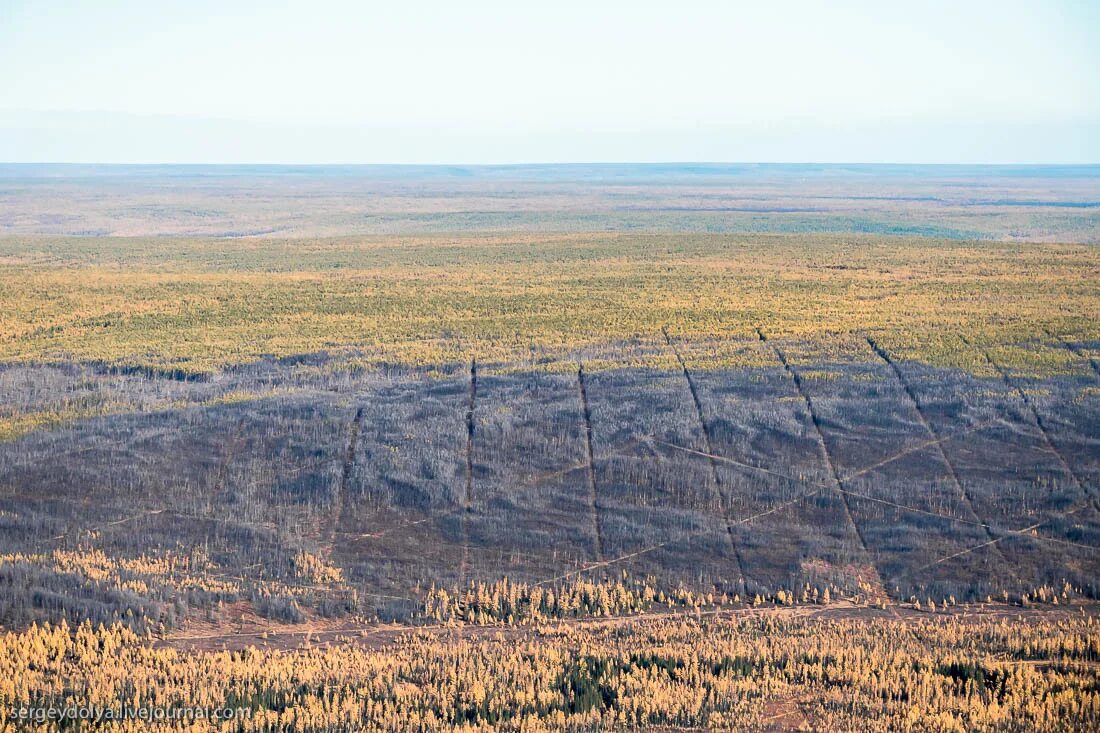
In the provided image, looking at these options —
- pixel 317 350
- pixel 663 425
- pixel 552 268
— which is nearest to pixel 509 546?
pixel 663 425

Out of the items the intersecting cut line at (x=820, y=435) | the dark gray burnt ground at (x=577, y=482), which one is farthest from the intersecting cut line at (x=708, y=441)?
the intersecting cut line at (x=820, y=435)

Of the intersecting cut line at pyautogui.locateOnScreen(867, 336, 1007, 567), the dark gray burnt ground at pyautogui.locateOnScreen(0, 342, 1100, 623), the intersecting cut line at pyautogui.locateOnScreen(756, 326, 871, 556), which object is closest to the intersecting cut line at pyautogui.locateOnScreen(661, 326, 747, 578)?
the dark gray burnt ground at pyautogui.locateOnScreen(0, 342, 1100, 623)

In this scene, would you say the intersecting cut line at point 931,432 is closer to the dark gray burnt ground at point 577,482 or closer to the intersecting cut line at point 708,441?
the dark gray burnt ground at point 577,482

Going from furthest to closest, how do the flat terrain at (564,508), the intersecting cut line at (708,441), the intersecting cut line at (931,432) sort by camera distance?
the intersecting cut line at (931,432) → the intersecting cut line at (708,441) → the flat terrain at (564,508)

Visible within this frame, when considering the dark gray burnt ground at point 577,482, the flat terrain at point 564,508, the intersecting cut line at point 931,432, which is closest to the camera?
the flat terrain at point 564,508

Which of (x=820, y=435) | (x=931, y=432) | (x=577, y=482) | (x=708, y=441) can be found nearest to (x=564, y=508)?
(x=577, y=482)

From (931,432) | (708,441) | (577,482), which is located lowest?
(577,482)

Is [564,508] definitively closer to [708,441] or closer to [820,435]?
[708,441]

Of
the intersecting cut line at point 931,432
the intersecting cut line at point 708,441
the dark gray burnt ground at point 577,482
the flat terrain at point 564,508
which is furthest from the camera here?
the intersecting cut line at point 931,432

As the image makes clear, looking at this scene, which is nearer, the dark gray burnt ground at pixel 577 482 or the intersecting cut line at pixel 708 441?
the dark gray burnt ground at pixel 577 482
